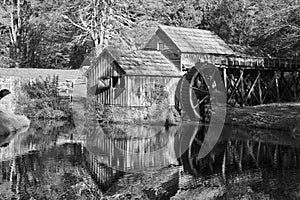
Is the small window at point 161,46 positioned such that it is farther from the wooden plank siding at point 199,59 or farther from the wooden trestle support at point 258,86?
the wooden trestle support at point 258,86

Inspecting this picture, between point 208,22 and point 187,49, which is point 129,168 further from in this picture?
point 208,22

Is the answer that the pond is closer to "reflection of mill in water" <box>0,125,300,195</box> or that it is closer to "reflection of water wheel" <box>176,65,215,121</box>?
"reflection of mill in water" <box>0,125,300,195</box>

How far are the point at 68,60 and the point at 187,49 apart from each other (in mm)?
21819

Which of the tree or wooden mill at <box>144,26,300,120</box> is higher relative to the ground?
the tree

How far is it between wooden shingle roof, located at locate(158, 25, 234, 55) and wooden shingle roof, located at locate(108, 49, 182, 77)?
1341 millimetres

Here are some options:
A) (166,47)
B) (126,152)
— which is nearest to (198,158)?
(126,152)

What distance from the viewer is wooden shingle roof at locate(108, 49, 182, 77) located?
24.4 metres

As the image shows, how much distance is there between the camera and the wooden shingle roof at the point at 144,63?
961 inches

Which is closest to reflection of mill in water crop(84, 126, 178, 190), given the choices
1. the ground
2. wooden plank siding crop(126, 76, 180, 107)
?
wooden plank siding crop(126, 76, 180, 107)

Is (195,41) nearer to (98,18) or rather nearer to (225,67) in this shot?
(225,67)

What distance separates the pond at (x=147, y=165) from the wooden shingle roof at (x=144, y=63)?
4.62m

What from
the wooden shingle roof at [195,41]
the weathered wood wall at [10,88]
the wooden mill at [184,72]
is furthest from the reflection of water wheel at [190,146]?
the weathered wood wall at [10,88]

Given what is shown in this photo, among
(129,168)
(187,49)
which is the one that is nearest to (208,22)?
(187,49)

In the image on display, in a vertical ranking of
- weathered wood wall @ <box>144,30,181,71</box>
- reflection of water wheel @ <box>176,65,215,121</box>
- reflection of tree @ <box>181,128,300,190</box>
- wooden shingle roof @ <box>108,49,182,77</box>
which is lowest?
reflection of tree @ <box>181,128,300,190</box>
